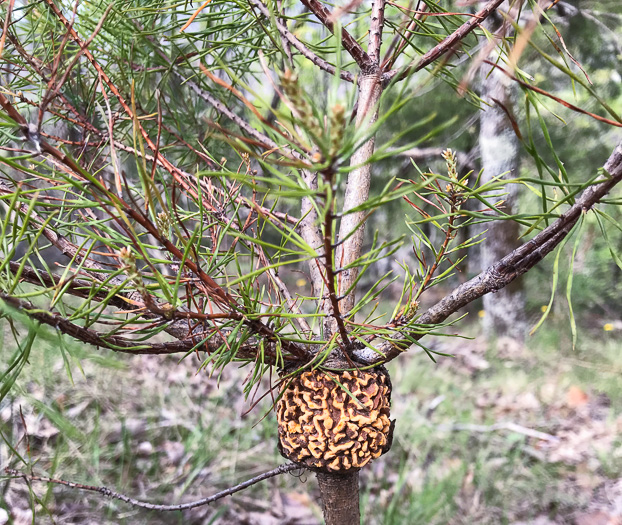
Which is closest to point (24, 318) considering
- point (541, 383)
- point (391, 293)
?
point (541, 383)

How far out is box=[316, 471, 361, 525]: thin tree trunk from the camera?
1.68ft

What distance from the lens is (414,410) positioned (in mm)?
1757

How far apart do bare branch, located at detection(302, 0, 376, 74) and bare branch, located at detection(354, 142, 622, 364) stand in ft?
0.84

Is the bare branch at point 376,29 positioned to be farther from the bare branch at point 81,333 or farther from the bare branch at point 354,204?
A: the bare branch at point 81,333

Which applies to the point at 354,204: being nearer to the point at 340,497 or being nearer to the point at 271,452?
the point at 340,497

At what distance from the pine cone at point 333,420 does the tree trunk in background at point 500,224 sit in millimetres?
1911

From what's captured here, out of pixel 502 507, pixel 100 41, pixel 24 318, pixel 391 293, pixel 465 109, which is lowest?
pixel 502 507

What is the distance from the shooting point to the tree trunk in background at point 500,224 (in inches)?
95.3

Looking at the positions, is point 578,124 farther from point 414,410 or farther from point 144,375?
point 144,375

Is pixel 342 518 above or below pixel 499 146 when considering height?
below

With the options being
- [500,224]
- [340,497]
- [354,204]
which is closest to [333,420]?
[340,497]

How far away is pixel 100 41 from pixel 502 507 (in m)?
1.52

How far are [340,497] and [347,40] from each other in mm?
504

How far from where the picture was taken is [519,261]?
400 mm
